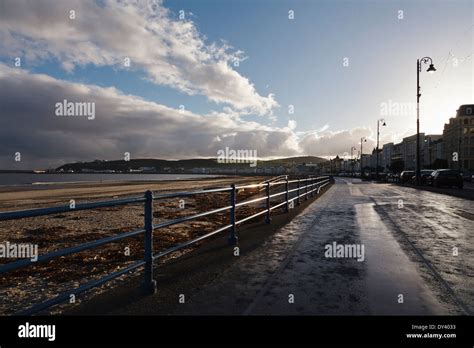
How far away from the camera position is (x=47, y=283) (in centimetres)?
550

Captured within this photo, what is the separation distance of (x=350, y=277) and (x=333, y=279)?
30cm

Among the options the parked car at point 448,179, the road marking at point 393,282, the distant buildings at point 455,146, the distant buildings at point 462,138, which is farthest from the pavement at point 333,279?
the distant buildings at point 462,138

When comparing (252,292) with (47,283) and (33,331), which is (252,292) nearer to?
(33,331)

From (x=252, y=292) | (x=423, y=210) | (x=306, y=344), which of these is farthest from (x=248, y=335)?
(x=423, y=210)

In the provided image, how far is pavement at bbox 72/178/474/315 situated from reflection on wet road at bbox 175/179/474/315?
1 cm

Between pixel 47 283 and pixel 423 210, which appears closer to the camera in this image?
pixel 47 283

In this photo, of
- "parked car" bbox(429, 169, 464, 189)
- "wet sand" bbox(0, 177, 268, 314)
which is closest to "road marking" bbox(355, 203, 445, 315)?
"wet sand" bbox(0, 177, 268, 314)

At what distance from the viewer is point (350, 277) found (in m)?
5.09

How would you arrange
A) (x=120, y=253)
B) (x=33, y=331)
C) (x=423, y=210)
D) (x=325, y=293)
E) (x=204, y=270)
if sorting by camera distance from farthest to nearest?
(x=423, y=210) → (x=120, y=253) → (x=204, y=270) → (x=325, y=293) → (x=33, y=331)

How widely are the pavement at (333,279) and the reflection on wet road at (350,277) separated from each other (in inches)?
0.5

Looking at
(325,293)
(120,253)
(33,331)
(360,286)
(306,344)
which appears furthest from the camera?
(120,253)

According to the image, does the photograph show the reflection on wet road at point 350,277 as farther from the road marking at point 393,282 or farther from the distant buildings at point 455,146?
the distant buildings at point 455,146

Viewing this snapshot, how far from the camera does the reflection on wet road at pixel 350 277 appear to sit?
3947 mm

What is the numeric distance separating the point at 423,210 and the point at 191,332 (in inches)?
525
